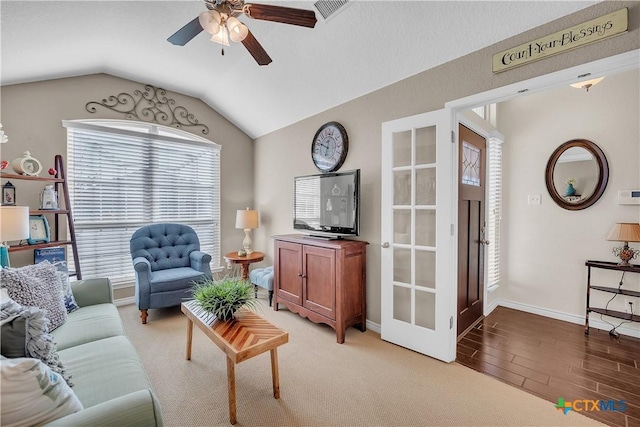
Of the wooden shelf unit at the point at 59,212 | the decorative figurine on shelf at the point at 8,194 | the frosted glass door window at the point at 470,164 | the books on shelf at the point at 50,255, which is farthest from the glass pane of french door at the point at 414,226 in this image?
the decorative figurine on shelf at the point at 8,194

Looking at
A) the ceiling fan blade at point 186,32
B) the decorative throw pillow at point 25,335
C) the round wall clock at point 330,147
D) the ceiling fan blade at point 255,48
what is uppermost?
the ceiling fan blade at point 186,32

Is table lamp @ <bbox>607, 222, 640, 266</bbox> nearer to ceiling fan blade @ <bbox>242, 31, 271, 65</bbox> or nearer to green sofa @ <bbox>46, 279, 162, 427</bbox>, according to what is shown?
ceiling fan blade @ <bbox>242, 31, 271, 65</bbox>

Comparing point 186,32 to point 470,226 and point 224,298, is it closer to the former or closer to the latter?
point 224,298

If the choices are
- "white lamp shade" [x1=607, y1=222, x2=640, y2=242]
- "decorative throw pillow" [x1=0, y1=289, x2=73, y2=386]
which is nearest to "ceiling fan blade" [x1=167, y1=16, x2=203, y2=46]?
"decorative throw pillow" [x1=0, y1=289, x2=73, y2=386]

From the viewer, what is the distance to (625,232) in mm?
2607

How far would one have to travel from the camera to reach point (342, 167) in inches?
128

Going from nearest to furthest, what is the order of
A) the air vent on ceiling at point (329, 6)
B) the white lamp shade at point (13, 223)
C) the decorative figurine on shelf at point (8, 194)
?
1. the white lamp shade at point (13, 223)
2. the air vent on ceiling at point (329, 6)
3. the decorative figurine on shelf at point (8, 194)

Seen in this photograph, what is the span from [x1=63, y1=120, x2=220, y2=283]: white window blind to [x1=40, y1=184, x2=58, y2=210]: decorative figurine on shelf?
1.18ft

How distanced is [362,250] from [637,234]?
2507mm

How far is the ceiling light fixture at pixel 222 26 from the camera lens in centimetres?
166

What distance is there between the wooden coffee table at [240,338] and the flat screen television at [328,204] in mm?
1316

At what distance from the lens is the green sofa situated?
3.26 ft

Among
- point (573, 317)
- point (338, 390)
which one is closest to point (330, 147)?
point (338, 390)

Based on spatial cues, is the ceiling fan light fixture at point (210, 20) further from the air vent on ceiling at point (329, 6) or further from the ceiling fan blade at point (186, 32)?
the air vent on ceiling at point (329, 6)
